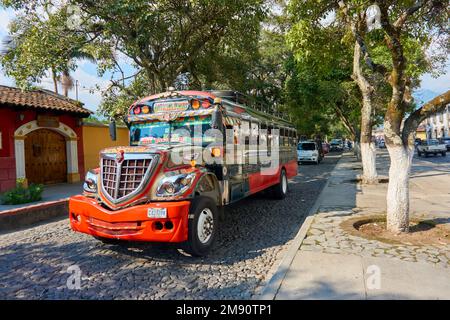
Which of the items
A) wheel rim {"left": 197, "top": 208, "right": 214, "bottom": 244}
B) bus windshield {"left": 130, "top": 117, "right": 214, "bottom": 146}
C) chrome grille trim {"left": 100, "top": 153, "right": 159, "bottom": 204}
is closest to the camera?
chrome grille trim {"left": 100, "top": 153, "right": 159, "bottom": 204}

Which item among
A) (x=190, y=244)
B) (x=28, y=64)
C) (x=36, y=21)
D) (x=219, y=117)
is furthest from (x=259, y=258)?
(x=36, y=21)

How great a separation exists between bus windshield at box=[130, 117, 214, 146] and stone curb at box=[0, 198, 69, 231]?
3521 millimetres

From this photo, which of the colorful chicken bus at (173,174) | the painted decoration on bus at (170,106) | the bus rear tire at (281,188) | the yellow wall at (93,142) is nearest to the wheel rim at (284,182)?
the bus rear tire at (281,188)

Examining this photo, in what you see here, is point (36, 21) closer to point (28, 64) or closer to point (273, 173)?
point (28, 64)

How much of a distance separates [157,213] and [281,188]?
20.1ft

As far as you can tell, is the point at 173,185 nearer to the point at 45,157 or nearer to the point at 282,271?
the point at 282,271

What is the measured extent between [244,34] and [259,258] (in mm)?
10014

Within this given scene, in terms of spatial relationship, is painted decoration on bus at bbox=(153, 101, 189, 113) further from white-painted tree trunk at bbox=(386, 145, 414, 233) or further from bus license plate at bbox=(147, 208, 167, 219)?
white-painted tree trunk at bbox=(386, 145, 414, 233)

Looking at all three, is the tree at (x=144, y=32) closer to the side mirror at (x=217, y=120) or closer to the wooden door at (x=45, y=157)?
the wooden door at (x=45, y=157)

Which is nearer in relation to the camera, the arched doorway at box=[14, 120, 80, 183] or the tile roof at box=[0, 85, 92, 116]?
the tile roof at box=[0, 85, 92, 116]

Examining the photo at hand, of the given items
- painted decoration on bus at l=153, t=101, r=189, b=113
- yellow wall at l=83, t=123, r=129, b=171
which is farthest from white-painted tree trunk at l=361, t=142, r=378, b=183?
yellow wall at l=83, t=123, r=129, b=171

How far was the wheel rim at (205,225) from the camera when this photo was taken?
4.84 m

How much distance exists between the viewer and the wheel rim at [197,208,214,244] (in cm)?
484

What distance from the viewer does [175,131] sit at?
5891mm
